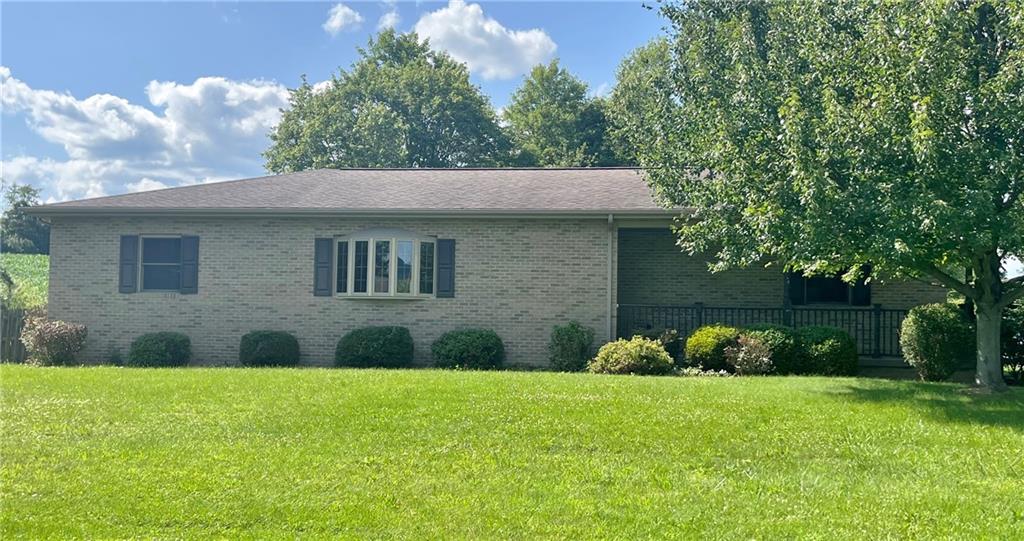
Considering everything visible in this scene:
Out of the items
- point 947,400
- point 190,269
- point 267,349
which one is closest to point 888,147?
point 947,400

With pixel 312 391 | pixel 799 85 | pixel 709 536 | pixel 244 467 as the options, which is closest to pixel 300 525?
pixel 244 467

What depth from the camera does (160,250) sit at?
1484cm

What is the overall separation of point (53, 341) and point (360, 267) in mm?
6059

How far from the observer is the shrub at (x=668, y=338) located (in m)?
13.3

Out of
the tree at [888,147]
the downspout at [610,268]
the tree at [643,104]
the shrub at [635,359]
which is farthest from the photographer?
the downspout at [610,268]

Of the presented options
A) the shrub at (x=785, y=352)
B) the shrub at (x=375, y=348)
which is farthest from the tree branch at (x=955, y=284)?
the shrub at (x=375, y=348)

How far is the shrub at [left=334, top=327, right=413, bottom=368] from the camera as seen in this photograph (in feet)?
44.6

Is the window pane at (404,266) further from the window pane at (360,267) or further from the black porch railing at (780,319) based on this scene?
the black porch railing at (780,319)

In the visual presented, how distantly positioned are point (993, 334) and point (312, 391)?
9.44 meters

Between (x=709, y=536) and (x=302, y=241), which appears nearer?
(x=709, y=536)

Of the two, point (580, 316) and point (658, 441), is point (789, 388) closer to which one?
point (658, 441)

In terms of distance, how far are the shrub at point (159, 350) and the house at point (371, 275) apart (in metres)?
0.53

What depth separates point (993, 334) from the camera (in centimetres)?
980

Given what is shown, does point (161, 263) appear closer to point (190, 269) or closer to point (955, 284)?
point (190, 269)
